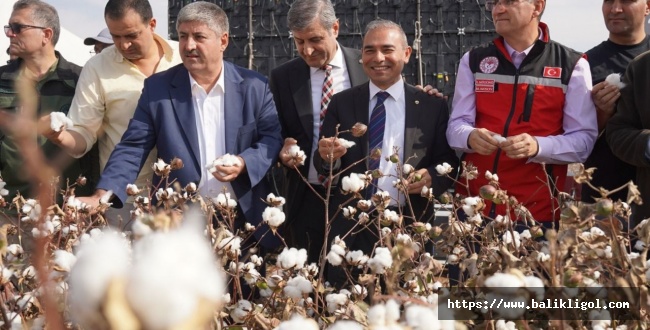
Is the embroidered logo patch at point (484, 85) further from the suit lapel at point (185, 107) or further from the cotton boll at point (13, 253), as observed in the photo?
the cotton boll at point (13, 253)

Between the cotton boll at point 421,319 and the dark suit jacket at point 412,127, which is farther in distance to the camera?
the dark suit jacket at point 412,127

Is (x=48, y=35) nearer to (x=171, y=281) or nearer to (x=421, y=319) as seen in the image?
(x=421, y=319)

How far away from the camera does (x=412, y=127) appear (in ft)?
11.0

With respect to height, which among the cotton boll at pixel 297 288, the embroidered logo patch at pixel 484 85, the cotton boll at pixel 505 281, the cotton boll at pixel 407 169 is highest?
the cotton boll at pixel 505 281

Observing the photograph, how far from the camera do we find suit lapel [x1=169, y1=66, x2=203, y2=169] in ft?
10.6

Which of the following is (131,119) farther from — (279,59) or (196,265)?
(279,59)

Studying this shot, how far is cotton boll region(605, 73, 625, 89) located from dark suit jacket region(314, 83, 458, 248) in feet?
2.27

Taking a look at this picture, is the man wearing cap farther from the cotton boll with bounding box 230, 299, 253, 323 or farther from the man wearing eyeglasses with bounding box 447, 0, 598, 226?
the cotton boll with bounding box 230, 299, 253, 323

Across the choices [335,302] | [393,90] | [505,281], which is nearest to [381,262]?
[335,302]

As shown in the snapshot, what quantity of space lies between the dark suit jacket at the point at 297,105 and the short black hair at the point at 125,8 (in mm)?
640

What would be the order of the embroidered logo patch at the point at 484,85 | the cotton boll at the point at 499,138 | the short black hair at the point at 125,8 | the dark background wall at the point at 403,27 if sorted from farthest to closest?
the dark background wall at the point at 403,27
the short black hair at the point at 125,8
the embroidered logo patch at the point at 484,85
the cotton boll at the point at 499,138

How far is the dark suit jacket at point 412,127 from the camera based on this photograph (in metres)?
3.34

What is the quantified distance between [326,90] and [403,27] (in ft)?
18.3

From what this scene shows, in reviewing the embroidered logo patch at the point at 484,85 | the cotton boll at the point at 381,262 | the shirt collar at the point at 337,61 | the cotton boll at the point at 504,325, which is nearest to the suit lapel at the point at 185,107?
the shirt collar at the point at 337,61
